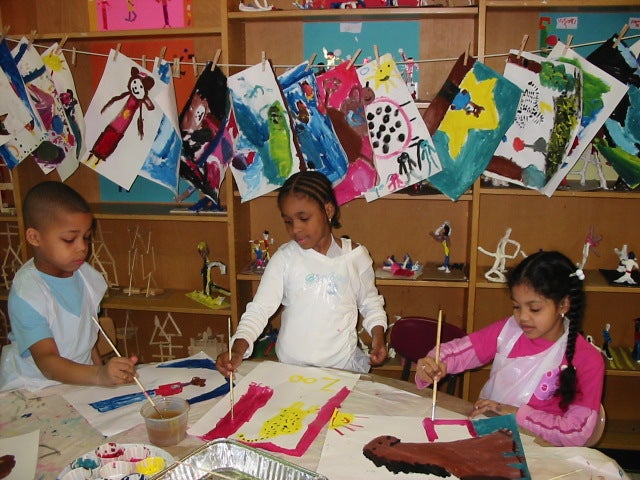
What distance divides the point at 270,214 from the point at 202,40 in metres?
0.91

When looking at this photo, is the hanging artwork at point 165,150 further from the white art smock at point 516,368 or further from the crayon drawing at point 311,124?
the white art smock at point 516,368

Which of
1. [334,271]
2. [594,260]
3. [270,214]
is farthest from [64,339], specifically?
[594,260]

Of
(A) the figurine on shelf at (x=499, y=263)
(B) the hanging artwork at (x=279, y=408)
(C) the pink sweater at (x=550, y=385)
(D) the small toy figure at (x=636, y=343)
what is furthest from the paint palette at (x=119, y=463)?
(D) the small toy figure at (x=636, y=343)

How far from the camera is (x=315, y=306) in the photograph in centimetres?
173

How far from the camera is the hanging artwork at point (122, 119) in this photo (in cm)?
241

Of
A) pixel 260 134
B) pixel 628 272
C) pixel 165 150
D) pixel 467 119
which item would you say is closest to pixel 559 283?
pixel 467 119

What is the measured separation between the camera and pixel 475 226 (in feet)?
7.50

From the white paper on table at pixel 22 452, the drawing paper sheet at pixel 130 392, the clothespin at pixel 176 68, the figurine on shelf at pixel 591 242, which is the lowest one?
the white paper on table at pixel 22 452

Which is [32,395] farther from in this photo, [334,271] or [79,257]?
[334,271]

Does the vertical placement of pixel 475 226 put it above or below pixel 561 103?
below

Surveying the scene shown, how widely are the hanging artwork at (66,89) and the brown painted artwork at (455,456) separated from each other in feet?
6.66

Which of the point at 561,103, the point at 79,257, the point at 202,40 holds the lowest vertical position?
the point at 79,257

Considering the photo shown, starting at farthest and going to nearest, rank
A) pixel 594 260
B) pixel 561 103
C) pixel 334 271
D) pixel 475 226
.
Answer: pixel 594 260
pixel 475 226
pixel 561 103
pixel 334 271

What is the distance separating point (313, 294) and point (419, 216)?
3.58 ft
